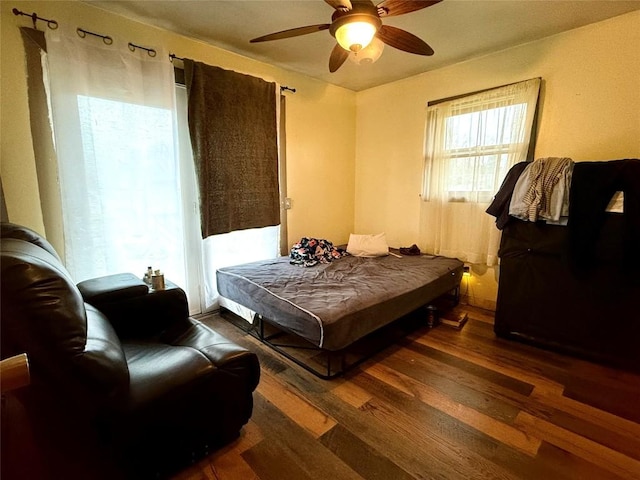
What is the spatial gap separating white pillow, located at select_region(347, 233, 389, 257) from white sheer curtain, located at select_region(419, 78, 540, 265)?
0.51 m

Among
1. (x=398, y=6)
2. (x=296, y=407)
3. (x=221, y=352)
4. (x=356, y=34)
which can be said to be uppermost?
(x=398, y=6)

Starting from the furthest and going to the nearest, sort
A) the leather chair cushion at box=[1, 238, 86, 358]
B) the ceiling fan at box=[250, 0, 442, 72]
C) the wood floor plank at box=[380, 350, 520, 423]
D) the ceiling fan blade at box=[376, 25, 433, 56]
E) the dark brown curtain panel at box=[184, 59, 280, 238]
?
the dark brown curtain panel at box=[184, 59, 280, 238], the ceiling fan blade at box=[376, 25, 433, 56], the wood floor plank at box=[380, 350, 520, 423], the ceiling fan at box=[250, 0, 442, 72], the leather chair cushion at box=[1, 238, 86, 358]

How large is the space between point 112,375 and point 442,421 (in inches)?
63.3

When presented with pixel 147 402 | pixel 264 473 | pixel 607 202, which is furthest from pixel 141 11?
pixel 607 202

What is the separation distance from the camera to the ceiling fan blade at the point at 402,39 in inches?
75.0

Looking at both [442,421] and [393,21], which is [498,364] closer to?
[442,421]

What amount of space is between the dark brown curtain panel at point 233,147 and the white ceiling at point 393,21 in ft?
0.97

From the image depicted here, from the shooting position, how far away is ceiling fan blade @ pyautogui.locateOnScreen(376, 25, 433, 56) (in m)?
1.90

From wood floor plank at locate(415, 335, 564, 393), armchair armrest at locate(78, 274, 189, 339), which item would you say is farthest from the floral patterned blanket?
armchair armrest at locate(78, 274, 189, 339)

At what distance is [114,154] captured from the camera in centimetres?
230

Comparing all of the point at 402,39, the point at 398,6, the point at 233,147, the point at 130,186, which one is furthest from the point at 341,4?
the point at 130,186

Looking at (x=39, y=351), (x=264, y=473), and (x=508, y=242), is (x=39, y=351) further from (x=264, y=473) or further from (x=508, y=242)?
(x=508, y=242)

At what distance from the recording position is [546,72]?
274 centimetres

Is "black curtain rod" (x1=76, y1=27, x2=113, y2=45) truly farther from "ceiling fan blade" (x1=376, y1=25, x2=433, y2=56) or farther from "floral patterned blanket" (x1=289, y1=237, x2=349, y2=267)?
"floral patterned blanket" (x1=289, y1=237, x2=349, y2=267)
